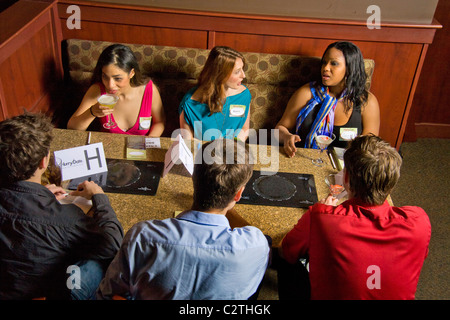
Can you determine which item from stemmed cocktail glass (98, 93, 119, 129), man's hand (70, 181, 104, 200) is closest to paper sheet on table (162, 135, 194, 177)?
man's hand (70, 181, 104, 200)

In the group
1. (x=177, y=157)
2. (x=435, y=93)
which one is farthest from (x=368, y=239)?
(x=435, y=93)

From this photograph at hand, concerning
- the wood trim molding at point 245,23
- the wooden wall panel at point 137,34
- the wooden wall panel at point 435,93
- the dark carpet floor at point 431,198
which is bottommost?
the dark carpet floor at point 431,198

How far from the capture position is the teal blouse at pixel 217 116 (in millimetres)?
2723

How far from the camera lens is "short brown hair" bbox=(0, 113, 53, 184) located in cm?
143

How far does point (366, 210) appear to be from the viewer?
58.4 inches

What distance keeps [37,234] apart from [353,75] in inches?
84.2

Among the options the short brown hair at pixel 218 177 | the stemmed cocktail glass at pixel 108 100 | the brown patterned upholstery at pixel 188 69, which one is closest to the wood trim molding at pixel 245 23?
the brown patterned upholstery at pixel 188 69

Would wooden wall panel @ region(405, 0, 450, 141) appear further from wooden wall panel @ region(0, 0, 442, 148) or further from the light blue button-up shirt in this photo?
the light blue button-up shirt

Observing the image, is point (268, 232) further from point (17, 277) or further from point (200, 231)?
point (17, 277)

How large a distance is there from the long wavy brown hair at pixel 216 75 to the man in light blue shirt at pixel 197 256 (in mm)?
1319

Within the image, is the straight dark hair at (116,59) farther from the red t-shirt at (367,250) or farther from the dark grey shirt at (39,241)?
the red t-shirt at (367,250)

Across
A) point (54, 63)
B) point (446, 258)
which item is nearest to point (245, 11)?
point (54, 63)

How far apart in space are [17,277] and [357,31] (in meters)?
2.77

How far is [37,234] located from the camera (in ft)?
4.60
